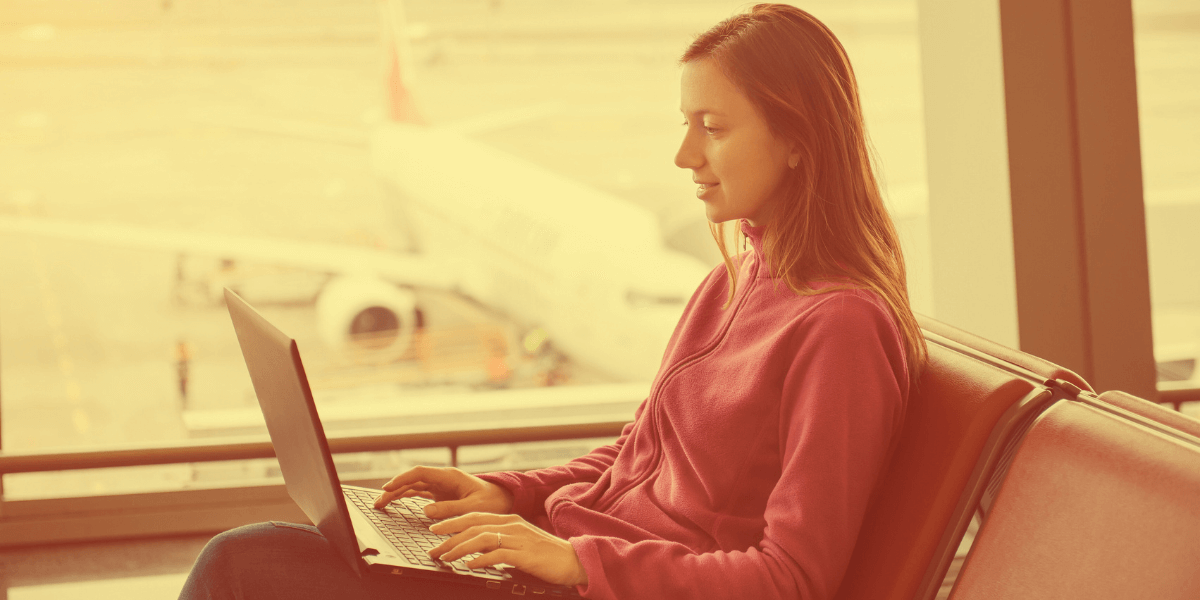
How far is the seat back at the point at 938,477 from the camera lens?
689 mm

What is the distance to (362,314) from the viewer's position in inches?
410

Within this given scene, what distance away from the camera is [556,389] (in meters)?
13.2

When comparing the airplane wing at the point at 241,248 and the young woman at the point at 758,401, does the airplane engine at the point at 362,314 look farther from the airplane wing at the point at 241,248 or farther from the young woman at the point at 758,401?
the young woman at the point at 758,401

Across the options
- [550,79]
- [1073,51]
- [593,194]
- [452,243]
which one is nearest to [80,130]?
[452,243]

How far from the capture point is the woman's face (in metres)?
0.80

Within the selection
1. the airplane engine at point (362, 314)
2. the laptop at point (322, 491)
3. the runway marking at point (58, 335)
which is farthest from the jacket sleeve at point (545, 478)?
the runway marking at point (58, 335)

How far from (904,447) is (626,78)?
1516 cm

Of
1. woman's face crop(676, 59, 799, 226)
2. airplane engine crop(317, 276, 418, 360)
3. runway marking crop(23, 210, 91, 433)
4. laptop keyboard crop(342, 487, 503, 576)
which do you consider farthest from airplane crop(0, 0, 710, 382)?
woman's face crop(676, 59, 799, 226)

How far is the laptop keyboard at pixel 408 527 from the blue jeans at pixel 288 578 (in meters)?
0.04

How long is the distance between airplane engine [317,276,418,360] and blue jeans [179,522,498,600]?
885 centimetres

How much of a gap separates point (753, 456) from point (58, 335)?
1443cm

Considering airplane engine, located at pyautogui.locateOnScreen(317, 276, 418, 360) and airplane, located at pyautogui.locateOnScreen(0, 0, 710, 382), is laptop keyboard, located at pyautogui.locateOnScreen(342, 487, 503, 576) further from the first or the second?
airplane engine, located at pyautogui.locateOnScreen(317, 276, 418, 360)

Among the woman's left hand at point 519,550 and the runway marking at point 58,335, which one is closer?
the woman's left hand at point 519,550

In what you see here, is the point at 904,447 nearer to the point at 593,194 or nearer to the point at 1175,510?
the point at 1175,510
